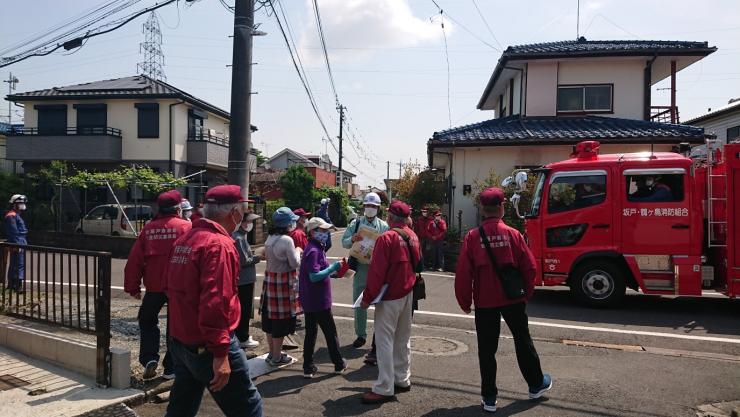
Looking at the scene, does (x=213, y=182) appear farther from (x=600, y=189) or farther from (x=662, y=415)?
(x=662, y=415)

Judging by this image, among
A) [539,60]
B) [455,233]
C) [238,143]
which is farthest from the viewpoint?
[539,60]

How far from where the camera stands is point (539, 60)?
16.4 m

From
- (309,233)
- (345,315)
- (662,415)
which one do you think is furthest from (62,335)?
(662,415)

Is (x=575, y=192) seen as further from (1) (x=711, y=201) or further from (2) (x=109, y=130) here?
(2) (x=109, y=130)

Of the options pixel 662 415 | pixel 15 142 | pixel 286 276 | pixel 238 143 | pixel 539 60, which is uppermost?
pixel 539 60

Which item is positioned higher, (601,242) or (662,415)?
(601,242)

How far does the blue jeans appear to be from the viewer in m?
3.02

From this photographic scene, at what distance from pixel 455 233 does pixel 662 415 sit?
10255 millimetres

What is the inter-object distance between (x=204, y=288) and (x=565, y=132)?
14190 millimetres

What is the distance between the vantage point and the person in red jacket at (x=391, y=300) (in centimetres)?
464

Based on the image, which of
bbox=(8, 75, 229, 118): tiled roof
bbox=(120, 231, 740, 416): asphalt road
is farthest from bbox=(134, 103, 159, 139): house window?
bbox=(120, 231, 740, 416): asphalt road

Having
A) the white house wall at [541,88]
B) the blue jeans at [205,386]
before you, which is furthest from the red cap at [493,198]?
the white house wall at [541,88]

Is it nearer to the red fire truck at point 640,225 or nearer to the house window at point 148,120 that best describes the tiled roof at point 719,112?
the red fire truck at point 640,225

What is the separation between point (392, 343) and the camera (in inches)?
186
